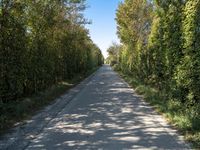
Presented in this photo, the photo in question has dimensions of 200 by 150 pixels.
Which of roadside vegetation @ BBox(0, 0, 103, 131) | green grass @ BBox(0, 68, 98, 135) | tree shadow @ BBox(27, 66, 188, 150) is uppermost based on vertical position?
roadside vegetation @ BBox(0, 0, 103, 131)

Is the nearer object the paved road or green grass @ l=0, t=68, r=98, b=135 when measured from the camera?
the paved road

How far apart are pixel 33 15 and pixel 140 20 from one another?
17.7 meters

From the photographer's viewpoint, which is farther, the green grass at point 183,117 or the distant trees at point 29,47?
the distant trees at point 29,47

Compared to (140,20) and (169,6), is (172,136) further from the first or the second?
(140,20)

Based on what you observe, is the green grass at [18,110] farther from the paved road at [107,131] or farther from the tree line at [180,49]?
the tree line at [180,49]

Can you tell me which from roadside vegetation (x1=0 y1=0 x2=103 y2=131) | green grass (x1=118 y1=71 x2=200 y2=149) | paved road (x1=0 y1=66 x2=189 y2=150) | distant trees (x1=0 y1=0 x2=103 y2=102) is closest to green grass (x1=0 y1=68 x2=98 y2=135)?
roadside vegetation (x1=0 y1=0 x2=103 y2=131)

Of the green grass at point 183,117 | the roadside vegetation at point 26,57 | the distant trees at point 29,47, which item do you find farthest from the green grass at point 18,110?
the green grass at point 183,117

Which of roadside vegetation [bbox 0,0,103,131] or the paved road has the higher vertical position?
roadside vegetation [bbox 0,0,103,131]

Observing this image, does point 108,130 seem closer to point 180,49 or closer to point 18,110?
point 18,110

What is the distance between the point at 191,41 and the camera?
37.4ft

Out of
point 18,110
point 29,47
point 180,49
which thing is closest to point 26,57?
point 29,47

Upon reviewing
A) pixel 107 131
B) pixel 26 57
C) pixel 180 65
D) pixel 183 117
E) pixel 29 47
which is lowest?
pixel 107 131

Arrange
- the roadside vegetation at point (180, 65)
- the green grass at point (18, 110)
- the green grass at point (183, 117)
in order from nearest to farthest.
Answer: the green grass at point (183, 117) → the roadside vegetation at point (180, 65) → the green grass at point (18, 110)

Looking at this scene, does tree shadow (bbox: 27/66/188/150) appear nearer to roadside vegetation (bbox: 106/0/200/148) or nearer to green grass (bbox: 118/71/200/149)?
green grass (bbox: 118/71/200/149)
